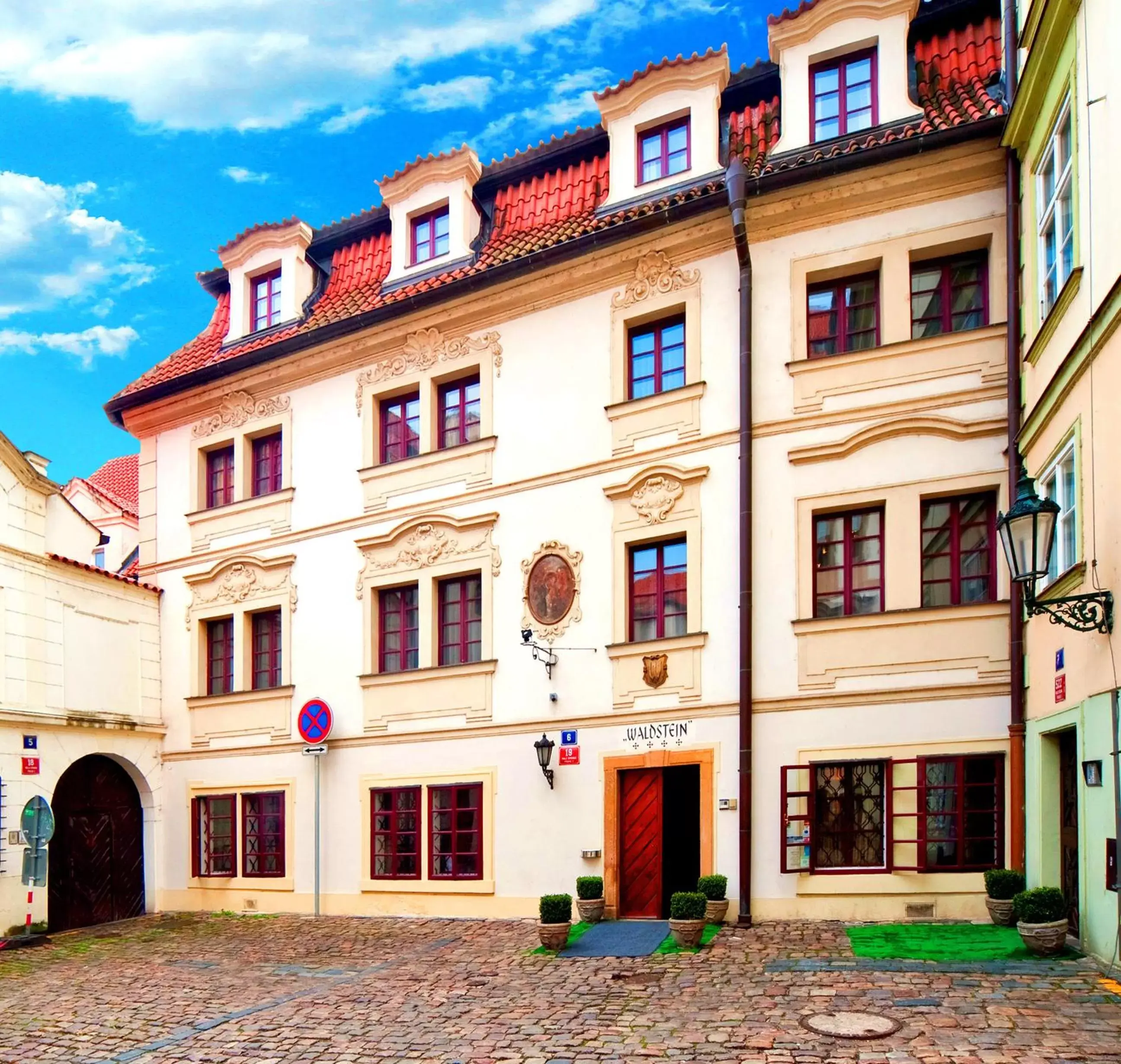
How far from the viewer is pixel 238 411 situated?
20.2 m

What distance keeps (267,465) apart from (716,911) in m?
11.3

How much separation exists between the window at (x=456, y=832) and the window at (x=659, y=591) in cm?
359

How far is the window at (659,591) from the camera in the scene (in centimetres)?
1527

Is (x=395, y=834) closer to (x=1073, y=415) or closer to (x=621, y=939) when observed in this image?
(x=621, y=939)

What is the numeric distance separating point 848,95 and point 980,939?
1072cm

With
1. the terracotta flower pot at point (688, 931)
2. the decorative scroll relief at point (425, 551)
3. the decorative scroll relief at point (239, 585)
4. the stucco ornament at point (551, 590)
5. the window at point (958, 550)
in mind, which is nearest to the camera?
the terracotta flower pot at point (688, 931)

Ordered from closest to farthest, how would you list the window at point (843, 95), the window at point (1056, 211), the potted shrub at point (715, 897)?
the window at point (1056, 211)
the potted shrub at point (715, 897)
the window at point (843, 95)

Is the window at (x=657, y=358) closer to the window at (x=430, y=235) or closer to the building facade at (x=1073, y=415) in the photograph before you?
the window at (x=430, y=235)

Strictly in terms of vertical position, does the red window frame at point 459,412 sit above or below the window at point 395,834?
above

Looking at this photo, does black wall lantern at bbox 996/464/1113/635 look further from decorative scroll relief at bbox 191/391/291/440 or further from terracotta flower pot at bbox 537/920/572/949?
decorative scroll relief at bbox 191/391/291/440

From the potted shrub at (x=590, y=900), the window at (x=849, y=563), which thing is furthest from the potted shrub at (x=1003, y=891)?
the potted shrub at (x=590, y=900)

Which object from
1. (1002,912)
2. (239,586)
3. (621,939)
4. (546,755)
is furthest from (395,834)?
(1002,912)

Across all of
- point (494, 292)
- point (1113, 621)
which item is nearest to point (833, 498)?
point (1113, 621)

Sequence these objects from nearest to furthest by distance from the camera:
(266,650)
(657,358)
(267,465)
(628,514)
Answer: (628,514)
(657,358)
(266,650)
(267,465)
